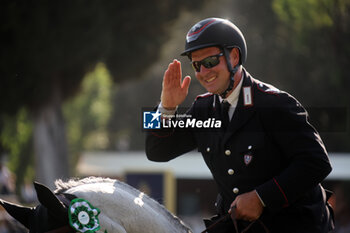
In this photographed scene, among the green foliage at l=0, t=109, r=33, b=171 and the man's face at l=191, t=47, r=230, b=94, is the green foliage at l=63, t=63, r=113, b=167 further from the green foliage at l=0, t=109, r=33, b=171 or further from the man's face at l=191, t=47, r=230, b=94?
the man's face at l=191, t=47, r=230, b=94

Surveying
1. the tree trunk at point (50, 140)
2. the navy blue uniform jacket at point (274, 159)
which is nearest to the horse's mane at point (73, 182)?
the navy blue uniform jacket at point (274, 159)

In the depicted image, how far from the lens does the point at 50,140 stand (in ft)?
58.5

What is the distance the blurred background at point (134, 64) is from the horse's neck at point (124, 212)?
662 centimetres

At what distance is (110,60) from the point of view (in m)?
19.9

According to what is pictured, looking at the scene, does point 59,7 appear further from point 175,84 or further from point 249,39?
point 175,84

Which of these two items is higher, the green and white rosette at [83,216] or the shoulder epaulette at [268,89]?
the shoulder epaulette at [268,89]

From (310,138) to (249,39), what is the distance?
20.1m

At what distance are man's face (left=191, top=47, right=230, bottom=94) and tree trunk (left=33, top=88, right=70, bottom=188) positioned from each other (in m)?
14.6

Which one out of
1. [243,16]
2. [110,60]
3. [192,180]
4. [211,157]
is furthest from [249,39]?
[211,157]

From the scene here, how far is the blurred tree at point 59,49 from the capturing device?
1570 cm

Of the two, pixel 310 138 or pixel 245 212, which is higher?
pixel 310 138

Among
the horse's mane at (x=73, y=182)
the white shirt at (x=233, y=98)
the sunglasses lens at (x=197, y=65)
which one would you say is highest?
the sunglasses lens at (x=197, y=65)

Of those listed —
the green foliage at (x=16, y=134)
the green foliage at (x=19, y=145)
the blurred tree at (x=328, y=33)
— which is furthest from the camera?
the green foliage at (x=19, y=145)

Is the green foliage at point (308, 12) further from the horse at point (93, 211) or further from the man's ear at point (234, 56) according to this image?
the horse at point (93, 211)
